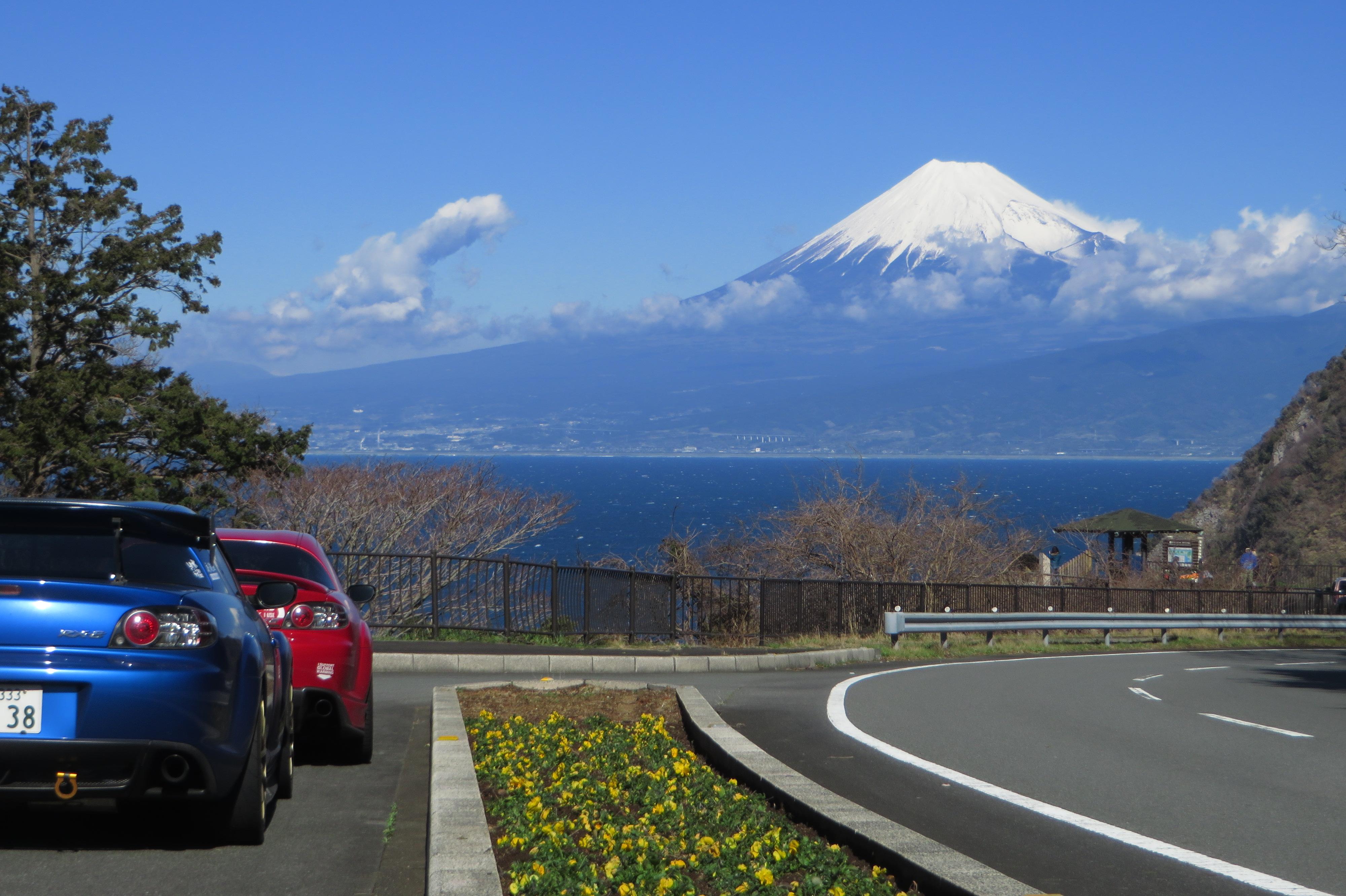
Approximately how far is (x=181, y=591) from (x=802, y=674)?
1149 centimetres

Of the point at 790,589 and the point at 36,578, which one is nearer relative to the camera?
the point at 36,578

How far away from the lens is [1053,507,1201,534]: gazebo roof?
1929 inches

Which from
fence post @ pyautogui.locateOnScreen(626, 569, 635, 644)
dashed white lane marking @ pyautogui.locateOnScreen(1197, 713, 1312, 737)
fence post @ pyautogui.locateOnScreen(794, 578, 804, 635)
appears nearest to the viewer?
dashed white lane marking @ pyautogui.locateOnScreen(1197, 713, 1312, 737)

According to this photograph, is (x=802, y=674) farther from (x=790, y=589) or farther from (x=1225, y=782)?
(x=1225, y=782)

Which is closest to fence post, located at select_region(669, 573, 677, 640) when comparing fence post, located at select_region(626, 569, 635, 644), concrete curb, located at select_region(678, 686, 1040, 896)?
fence post, located at select_region(626, 569, 635, 644)

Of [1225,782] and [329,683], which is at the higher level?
[329,683]

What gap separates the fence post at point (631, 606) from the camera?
1942cm

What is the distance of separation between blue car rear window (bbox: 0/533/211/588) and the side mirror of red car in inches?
46.6

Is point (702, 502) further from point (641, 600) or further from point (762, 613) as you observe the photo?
point (641, 600)

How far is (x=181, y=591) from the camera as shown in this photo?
16.6ft

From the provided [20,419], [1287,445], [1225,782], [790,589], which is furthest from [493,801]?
[1287,445]

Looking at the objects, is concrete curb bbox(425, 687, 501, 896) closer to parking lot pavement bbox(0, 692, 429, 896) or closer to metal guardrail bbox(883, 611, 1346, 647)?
parking lot pavement bbox(0, 692, 429, 896)

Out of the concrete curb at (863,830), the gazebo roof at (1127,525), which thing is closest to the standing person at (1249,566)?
the gazebo roof at (1127,525)

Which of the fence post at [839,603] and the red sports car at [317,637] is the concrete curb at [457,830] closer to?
the red sports car at [317,637]
